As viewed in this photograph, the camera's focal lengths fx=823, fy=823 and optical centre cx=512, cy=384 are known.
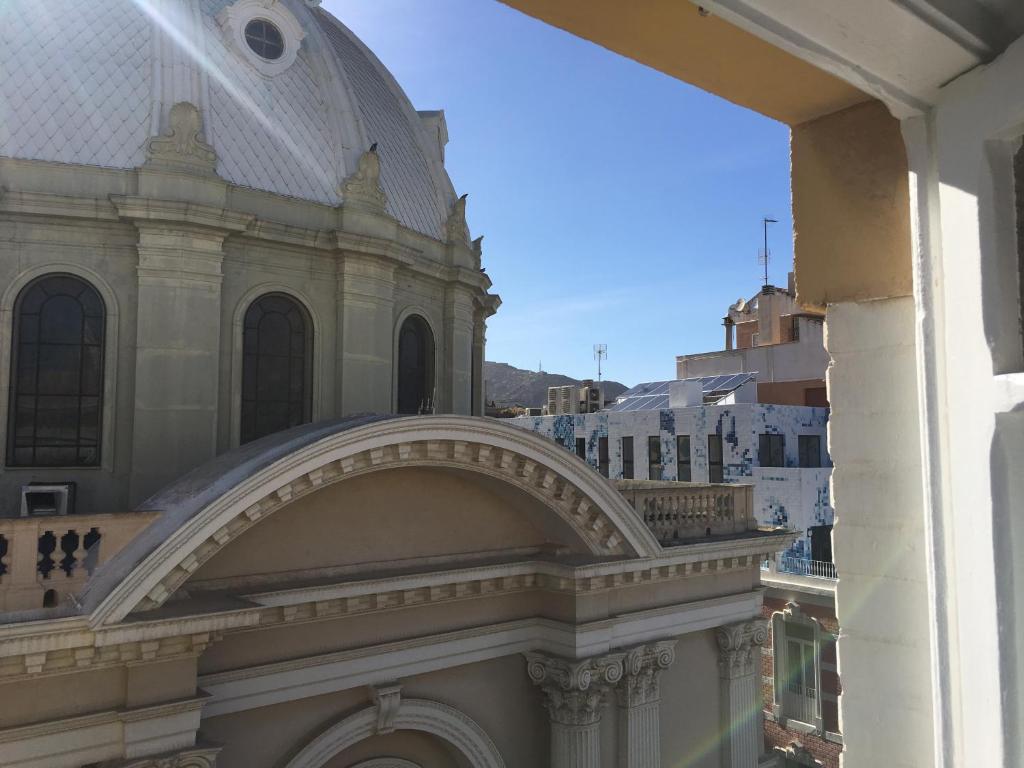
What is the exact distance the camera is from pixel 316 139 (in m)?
16.5

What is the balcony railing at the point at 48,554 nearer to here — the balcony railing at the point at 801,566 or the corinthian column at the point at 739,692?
Answer: the corinthian column at the point at 739,692

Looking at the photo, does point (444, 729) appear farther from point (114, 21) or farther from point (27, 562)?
point (114, 21)

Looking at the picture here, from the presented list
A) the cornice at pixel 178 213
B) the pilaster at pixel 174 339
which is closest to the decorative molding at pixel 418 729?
the pilaster at pixel 174 339

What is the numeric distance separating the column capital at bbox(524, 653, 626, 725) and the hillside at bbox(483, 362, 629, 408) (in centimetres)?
10766

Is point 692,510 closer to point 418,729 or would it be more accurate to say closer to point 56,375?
point 418,729

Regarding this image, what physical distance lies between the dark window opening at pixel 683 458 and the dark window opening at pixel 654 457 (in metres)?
1.02

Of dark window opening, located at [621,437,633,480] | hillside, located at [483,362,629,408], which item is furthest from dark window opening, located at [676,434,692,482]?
hillside, located at [483,362,629,408]

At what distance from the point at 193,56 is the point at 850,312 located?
52.2 ft

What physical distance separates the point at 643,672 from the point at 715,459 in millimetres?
20163

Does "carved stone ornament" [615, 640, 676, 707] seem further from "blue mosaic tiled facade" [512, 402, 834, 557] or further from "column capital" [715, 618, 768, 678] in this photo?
"blue mosaic tiled facade" [512, 402, 834, 557]

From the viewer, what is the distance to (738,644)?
1636 centimetres

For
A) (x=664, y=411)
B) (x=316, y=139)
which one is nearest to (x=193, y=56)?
(x=316, y=139)

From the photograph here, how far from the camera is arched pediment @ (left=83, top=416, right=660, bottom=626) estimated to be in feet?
30.2

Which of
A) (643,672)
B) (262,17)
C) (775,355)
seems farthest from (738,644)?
(775,355)
